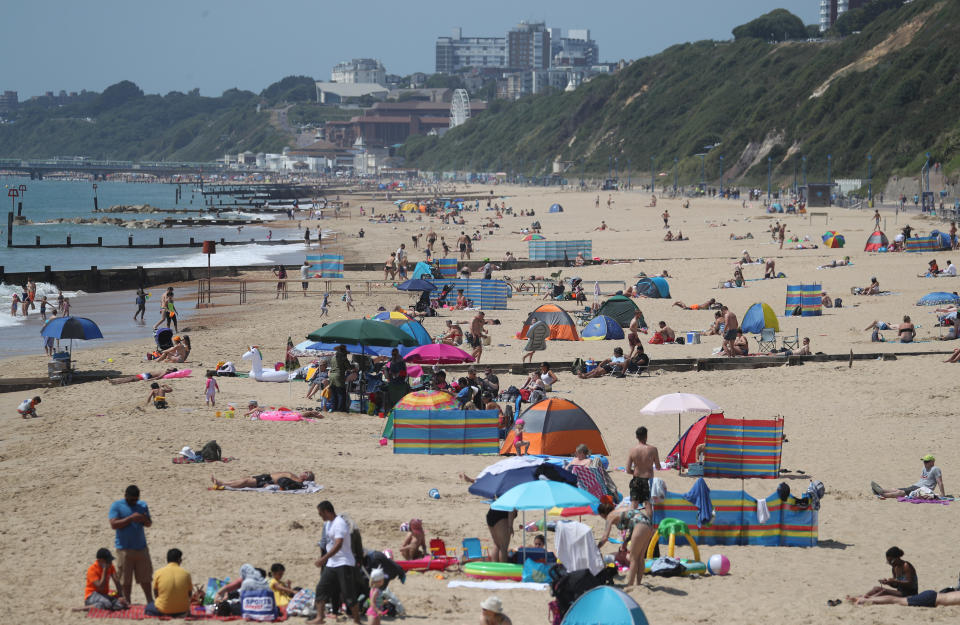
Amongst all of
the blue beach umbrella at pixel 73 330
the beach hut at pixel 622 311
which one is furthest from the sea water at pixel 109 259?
the beach hut at pixel 622 311

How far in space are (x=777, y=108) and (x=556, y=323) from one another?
69.8 meters

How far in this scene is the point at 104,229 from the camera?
7525cm

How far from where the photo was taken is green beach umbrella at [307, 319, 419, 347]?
53.9 ft

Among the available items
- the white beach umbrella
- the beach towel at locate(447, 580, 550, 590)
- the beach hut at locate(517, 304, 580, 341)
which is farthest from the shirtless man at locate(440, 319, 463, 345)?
the beach towel at locate(447, 580, 550, 590)

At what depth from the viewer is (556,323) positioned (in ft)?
74.5

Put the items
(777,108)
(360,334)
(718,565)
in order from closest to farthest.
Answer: (718,565) → (360,334) → (777,108)

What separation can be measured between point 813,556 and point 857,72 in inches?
2937

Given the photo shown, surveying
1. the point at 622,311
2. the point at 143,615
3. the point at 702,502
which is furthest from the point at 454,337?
the point at 143,615

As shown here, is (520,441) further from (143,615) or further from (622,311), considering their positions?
(622,311)

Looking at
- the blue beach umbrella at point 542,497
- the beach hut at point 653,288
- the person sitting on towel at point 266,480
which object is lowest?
the person sitting on towel at point 266,480

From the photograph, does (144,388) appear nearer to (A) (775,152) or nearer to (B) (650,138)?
(A) (775,152)

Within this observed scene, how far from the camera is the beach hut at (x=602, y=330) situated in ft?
73.6

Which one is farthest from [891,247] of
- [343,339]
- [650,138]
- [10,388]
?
[650,138]

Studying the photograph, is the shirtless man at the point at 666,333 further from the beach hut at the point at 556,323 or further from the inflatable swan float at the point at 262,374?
the inflatable swan float at the point at 262,374
